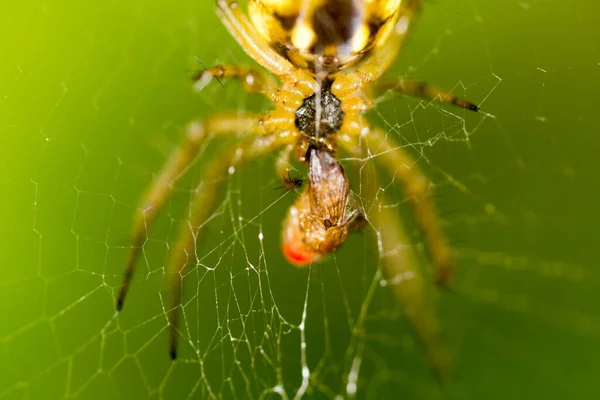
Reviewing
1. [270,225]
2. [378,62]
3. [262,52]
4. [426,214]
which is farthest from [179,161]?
[426,214]

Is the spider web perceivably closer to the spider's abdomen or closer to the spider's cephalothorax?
the spider's abdomen

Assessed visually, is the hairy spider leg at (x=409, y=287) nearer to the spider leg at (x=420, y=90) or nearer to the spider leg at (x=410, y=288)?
the spider leg at (x=410, y=288)

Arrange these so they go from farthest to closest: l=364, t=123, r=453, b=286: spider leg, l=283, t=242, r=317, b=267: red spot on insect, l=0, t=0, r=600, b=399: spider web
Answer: l=364, t=123, r=453, b=286: spider leg < l=0, t=0, r=600, b=399: spider web < l=283, t=242, r=317, b=267: red spot on insect

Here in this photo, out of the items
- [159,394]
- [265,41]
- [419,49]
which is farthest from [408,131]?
[159,394]

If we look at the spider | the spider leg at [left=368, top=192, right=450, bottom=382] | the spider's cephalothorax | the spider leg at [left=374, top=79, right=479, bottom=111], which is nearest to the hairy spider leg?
the spider leg at [left=368, top=192, right=450, bottom=382]

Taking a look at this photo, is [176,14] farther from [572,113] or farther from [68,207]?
[572,113]

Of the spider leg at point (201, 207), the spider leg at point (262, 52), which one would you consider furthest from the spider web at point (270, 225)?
the spider leg at point (262, 52)
